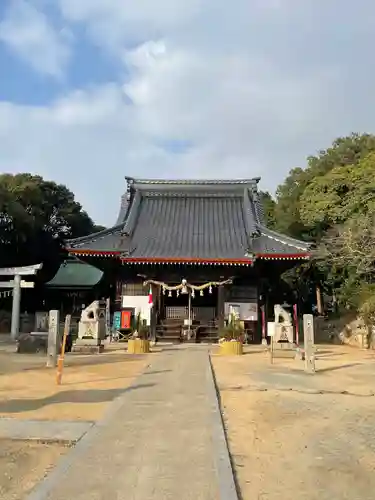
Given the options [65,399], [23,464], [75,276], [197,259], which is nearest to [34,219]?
[75,276]

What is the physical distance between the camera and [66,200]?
4562 cm

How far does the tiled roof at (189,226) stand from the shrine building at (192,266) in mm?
47

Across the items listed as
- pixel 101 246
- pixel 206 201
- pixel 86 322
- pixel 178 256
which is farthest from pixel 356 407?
pixel 206 201

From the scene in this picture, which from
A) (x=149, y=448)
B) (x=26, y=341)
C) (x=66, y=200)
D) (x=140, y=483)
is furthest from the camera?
(x=66, y=200)

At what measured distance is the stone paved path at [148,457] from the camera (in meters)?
4.04

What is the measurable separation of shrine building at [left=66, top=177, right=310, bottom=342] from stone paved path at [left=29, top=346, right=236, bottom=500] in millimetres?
13589

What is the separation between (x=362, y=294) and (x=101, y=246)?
11837mm

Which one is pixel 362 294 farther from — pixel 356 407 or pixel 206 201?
pixel 356 407

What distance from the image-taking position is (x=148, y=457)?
4.99 meters

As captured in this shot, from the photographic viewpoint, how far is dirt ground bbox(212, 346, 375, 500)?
4.47 metres

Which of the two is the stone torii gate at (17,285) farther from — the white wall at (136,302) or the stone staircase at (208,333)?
the stone staircase at (208,333)

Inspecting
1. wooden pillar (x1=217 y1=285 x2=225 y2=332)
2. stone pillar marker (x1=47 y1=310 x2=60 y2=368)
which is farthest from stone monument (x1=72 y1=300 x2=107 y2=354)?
wooden pillar (x1=217 y1=285 x2=225 y2=332)

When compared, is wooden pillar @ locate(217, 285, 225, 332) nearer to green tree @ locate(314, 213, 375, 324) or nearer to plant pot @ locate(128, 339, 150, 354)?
green tree @ locate(314, 213, 375, 324)

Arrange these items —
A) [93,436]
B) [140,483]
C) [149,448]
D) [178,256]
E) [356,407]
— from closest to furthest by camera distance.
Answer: [140,483] → [149,448] → [93,436] → [356,407] → [178,256]
